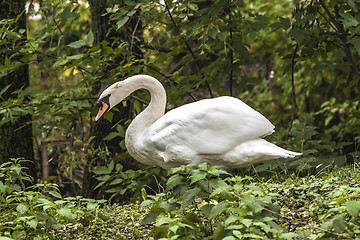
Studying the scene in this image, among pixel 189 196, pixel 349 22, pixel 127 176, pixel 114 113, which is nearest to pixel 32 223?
pixel 189 196

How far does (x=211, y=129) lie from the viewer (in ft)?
17.5

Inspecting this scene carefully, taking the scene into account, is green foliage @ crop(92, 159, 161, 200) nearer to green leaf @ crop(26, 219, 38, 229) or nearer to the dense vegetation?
the dense vegetation

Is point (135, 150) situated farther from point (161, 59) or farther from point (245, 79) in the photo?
point (245, 79)

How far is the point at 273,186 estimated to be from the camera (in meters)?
5.01

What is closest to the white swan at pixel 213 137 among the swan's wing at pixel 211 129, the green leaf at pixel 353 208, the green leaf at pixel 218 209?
the swan's wing at pixel 211 129

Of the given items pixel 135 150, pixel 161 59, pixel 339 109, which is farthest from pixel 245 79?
pixel 339 109

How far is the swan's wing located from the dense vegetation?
9.6 inches

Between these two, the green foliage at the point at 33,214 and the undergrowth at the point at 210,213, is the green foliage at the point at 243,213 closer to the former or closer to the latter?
the undergrowth at the point at 210,213

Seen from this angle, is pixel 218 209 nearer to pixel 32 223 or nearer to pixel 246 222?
pixel 246 222

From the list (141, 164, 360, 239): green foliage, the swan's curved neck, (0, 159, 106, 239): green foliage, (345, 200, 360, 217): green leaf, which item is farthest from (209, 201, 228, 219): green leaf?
the swan's curved neck

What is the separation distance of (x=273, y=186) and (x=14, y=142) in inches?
127

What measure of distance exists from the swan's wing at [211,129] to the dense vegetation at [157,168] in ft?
0.80

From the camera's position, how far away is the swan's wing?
530cm

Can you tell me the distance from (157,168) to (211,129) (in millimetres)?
1342
